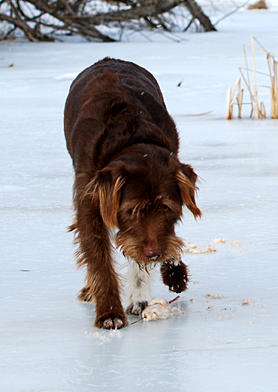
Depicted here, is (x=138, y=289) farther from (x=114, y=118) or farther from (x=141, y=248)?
(x=114, y=118)

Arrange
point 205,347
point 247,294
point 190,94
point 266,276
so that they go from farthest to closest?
point 190,94 < point 266,276 < point 247,294 < point 205,347

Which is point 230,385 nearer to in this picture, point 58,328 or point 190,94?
point 58,328

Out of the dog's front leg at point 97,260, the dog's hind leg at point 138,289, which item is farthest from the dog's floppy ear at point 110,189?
the dog's hind leg at point 138,289

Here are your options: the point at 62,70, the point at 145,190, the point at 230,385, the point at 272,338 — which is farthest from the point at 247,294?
the point at 62,70

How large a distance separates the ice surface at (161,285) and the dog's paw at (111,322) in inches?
1.9

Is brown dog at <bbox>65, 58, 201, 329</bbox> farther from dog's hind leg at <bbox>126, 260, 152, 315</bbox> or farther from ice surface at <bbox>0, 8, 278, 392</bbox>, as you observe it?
ice surface at <bbox>0, 8, 278, 392</bbox>

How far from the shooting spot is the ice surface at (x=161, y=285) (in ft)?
7.22

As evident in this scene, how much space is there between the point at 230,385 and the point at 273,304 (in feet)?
2.86

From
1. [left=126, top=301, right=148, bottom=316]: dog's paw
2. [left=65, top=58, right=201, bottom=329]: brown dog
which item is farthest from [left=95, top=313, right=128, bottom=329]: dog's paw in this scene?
[left=126, top=301, right=148, bottom=316]: dog's paw

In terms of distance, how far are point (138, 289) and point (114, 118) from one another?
0.79 meters

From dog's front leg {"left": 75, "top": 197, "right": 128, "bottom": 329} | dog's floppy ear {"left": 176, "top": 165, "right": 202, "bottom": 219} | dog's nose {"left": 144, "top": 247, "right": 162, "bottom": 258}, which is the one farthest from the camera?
dog's front leg {"left": 75, "top": 197, "right": 128, "bottom": 329}

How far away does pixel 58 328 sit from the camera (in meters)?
2.66

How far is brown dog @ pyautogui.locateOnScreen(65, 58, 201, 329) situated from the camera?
2.71 meters

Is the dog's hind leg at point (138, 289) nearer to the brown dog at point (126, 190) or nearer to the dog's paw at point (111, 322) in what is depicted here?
the brown dog at point (126, 190)
